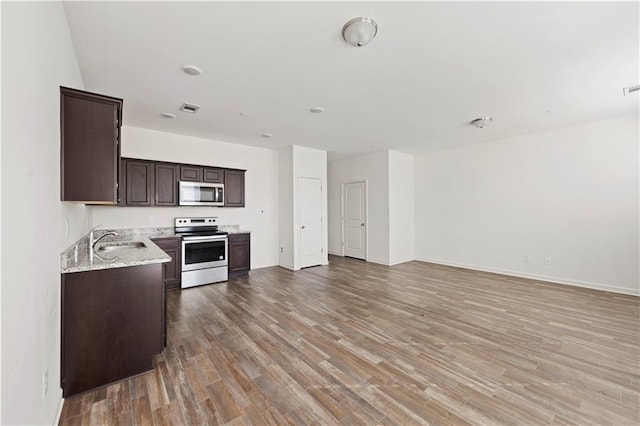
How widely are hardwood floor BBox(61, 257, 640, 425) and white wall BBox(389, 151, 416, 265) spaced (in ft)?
8.06

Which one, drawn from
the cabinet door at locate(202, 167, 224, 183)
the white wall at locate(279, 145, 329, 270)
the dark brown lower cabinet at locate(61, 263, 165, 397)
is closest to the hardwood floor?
the dark brown lower cabinet at locate(61, 263, 165, 397)

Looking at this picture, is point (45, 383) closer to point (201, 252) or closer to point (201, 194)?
point (201, 252)

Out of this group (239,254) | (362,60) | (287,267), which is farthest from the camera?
(287,267)

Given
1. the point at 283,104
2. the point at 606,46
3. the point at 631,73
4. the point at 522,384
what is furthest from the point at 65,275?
the point at 631,73

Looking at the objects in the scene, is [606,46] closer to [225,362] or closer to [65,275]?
[225,362]

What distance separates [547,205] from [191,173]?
653cm

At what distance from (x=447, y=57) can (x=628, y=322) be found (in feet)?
12.1

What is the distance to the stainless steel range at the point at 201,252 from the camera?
15.0 ft

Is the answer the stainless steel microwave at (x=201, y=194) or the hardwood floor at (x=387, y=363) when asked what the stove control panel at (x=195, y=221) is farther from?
the hardwood floor at (x=387, y=363)

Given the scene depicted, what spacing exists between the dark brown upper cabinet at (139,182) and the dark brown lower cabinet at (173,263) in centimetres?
71

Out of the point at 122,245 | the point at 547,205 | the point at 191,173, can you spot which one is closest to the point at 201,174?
the point at 191,173

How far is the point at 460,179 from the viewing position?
20.1 feet

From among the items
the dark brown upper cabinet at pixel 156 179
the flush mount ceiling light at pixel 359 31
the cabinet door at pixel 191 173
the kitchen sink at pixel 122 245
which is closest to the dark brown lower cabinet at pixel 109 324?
the kitchen sink at pixel 122 245

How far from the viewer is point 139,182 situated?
14.4ft
